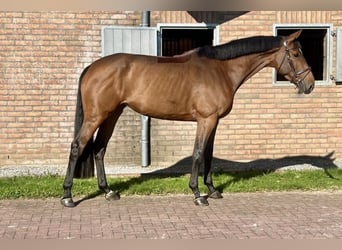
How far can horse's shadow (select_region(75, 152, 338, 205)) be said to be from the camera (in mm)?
7723

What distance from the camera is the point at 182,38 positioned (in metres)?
8.90

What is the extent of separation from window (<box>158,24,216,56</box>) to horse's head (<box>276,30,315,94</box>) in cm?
283

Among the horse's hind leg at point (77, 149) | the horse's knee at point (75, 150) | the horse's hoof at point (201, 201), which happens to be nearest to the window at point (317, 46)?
the horse's hoof at point (201, 201)

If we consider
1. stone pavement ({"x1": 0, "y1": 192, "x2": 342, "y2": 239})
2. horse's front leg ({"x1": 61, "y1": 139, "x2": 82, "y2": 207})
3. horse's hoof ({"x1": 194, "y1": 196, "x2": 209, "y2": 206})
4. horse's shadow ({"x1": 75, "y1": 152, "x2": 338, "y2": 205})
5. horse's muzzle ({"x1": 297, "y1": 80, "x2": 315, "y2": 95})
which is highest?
horse's muzzle ({"x1": 297, "y1": 80, "x2": 315, "y2": 95})

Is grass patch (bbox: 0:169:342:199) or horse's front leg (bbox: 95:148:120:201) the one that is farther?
grass patch (bbox: 0:169:342:199)

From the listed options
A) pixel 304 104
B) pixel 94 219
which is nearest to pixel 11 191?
pixel 94 219

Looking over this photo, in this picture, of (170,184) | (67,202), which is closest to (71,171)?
(67,202)

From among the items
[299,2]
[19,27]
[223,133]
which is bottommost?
[223,133]

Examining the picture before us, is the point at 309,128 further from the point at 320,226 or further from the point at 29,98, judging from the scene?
the point at 29,98

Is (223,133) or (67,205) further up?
(223,133)

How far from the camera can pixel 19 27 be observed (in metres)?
8.34

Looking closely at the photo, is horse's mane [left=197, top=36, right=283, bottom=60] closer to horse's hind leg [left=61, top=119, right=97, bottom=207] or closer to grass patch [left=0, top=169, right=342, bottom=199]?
horse's hind leg [left=61, top=119, right=97, bottom=207]

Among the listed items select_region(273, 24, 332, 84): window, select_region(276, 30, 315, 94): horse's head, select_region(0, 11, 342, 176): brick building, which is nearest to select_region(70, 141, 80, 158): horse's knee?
select_region(0, 11, 342, 176): brick building

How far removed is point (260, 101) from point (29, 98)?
13.7 ft
